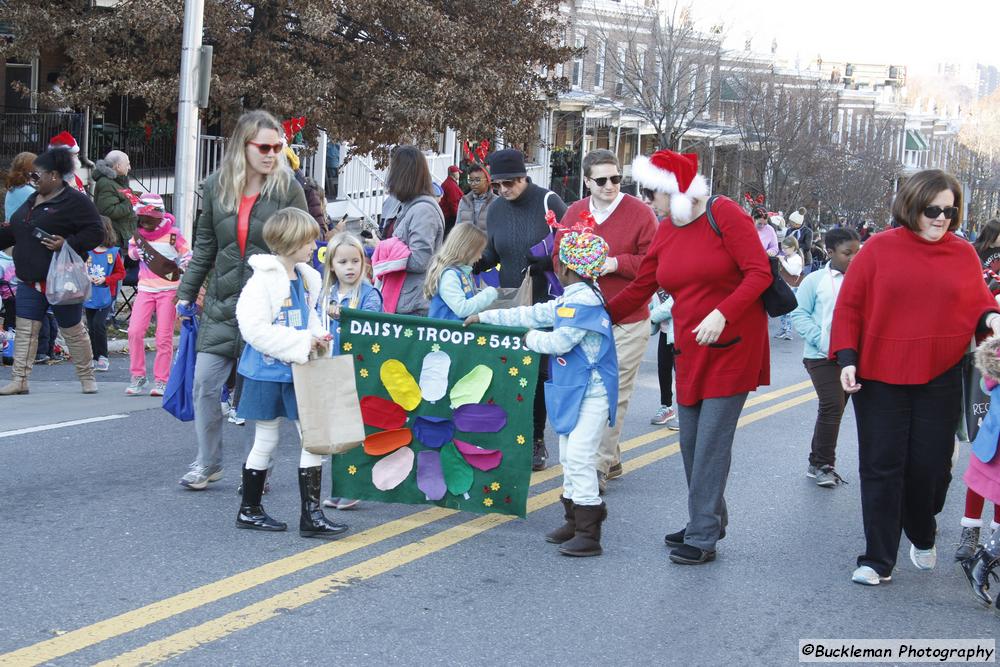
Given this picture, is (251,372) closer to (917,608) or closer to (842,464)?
(917,608)

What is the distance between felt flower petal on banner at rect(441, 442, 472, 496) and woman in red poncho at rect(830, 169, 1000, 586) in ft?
6.15

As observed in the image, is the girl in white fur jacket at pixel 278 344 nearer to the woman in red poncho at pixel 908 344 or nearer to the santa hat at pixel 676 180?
the santa hat at pixel 676 180

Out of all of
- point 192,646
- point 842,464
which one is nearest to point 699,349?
point 192,646

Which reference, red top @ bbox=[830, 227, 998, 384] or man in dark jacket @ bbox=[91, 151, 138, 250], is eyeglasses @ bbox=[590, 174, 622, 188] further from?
man in dark jacket @ bbox=[91, 151, 138, 250]

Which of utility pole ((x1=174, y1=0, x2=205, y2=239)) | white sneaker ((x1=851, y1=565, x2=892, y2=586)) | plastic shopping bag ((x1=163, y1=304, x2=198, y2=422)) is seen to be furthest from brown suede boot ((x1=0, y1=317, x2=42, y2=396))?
white sneaker ((x1=851, y1=565, x2=892, y2=586))

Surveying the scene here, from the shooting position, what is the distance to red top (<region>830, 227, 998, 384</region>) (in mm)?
5426

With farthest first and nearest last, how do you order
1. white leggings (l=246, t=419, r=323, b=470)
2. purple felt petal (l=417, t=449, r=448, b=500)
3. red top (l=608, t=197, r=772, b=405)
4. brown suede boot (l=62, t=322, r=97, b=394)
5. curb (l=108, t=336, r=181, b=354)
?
curb (l=108, t=336, r=181, b=354), brown suede boot (l=62, t=322, r=97, b=394), purple felt petal (l=417, t=449, r=448, b=500), white leggings (l=246, t=419, r=323, b=470), red top (l=608, t=197, r=772, b=405)

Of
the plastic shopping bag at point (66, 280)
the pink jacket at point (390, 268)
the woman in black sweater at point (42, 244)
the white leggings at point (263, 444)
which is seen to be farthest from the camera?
the woman in black sweater at point (42, 244)

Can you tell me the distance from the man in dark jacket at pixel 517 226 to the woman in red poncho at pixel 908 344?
7.97ft

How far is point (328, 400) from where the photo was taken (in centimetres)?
582

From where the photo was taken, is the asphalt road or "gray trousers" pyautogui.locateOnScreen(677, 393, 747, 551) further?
"gray trousers" pyautogui.locateOnScreen(677, 393, 747, 551)

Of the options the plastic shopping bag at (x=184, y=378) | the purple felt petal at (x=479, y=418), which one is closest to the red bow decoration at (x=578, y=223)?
the purple felt petal at (x=479, y=418)

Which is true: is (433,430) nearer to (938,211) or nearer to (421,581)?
(421,581)

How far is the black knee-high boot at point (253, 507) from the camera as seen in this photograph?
6.09m
